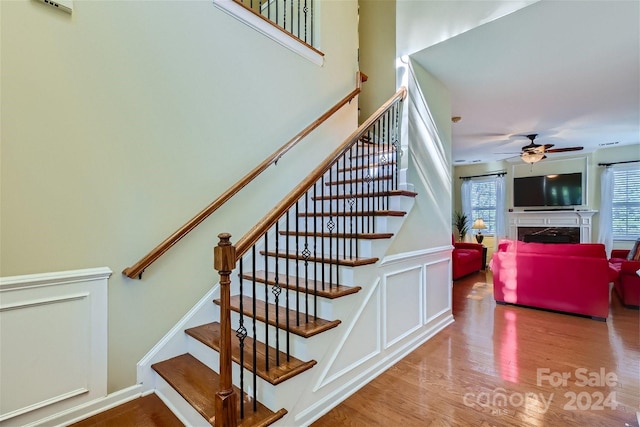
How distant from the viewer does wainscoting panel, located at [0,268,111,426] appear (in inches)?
61.2

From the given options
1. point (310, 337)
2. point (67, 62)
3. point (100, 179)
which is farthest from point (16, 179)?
point (310, 337)

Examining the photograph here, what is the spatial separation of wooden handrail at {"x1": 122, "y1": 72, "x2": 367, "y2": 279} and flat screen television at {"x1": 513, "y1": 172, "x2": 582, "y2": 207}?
21.9 feet

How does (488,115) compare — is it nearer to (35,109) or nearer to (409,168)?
(409,168)

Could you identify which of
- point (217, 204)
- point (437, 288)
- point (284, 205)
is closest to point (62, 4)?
point (217, 204)

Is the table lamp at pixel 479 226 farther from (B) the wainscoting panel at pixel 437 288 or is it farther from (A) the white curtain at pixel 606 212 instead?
(B) the wainscoting panel at pixel 437 288

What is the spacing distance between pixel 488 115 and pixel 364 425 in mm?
4630

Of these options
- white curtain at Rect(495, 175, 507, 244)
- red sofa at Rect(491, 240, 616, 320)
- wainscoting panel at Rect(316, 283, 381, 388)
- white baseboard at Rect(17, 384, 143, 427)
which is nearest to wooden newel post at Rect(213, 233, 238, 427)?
wainscoting panel at Rect(316, 283, 381, 388)

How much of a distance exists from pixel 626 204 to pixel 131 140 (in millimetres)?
9100

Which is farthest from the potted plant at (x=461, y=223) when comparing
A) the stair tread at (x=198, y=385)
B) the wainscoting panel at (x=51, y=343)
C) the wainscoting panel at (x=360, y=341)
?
the wainscoting panel at (x=51, y=343)

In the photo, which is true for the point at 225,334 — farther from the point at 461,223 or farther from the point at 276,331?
the point at 461,223

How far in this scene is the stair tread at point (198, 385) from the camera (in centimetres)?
154

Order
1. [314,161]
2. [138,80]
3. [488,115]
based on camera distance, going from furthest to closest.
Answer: [488,115]
[314,161]
[138,80]

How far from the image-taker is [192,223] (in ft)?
7.01

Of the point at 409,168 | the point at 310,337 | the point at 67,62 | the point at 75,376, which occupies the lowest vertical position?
the point at 75,376
